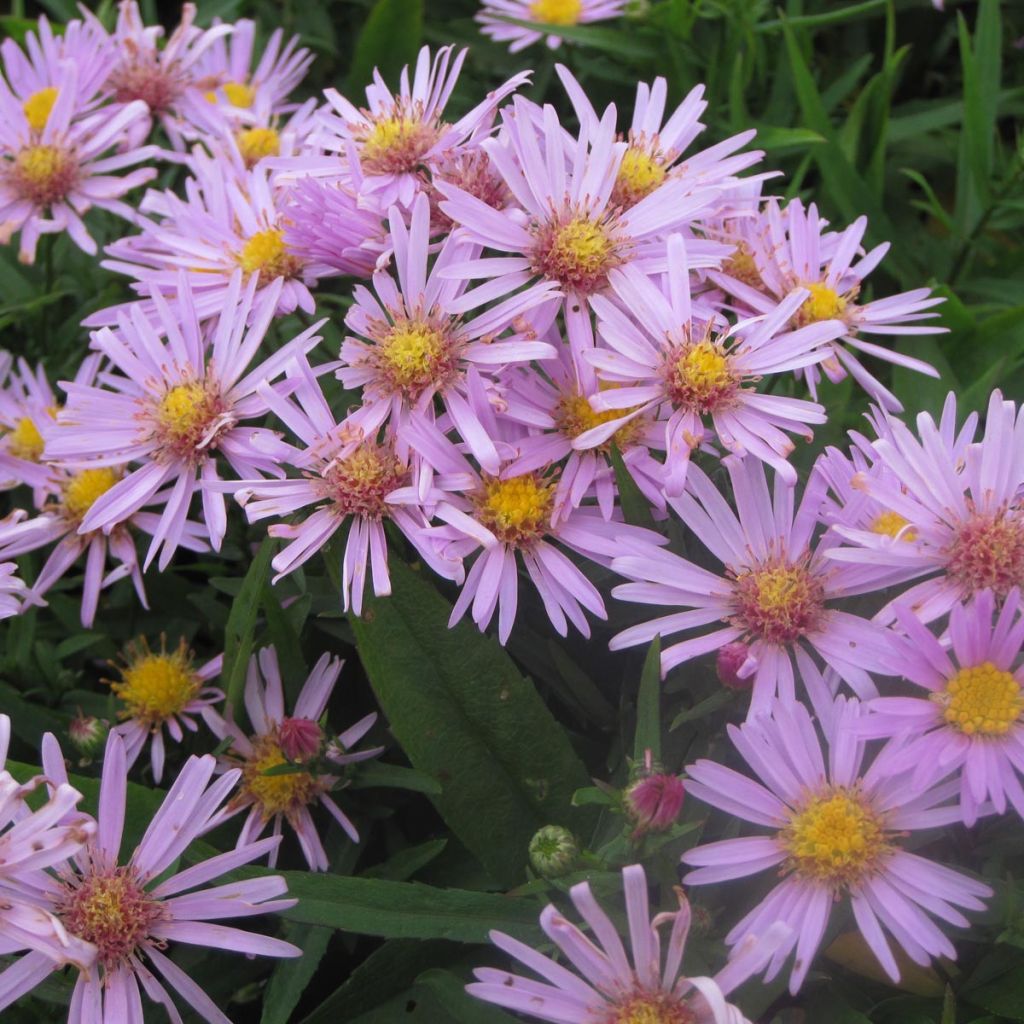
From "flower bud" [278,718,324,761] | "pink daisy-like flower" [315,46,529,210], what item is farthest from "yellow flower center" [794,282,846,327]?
"flower bud" [278,718,324,761]

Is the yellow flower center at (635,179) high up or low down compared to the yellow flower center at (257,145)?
down

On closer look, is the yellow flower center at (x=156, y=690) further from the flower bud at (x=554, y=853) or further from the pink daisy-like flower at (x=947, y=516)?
the pink daisy-like flower at (x=947, y=516)

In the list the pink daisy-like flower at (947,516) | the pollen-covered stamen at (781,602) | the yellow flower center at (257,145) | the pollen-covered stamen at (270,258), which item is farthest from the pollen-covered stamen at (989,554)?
the yellow flower center at (257,145)

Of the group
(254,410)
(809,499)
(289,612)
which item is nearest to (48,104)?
(254,410)

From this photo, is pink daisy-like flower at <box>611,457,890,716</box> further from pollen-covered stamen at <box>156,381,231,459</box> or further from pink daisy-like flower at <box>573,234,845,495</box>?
pollen-covered stamen at <box>156,381,231,459</box>

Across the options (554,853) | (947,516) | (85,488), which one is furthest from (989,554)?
(85,488)

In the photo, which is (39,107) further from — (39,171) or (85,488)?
(85,488)

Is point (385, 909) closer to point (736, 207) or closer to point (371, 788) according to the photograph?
point (371, 788)
